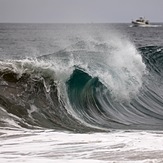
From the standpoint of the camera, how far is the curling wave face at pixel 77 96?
9.55 metres

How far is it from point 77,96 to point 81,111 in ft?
3.50

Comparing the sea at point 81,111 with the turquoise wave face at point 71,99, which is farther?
the turquoise wave face at point 71,99

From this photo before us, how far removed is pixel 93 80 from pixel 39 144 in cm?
675

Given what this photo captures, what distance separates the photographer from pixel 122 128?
30.5 feet

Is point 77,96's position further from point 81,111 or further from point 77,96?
point 81,111

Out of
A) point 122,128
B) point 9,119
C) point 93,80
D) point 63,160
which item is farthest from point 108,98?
point 63,160

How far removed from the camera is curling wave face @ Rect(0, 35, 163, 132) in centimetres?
955

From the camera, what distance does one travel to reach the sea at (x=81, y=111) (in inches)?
244

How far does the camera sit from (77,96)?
12039 mm

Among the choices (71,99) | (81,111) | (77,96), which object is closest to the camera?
(81,111)

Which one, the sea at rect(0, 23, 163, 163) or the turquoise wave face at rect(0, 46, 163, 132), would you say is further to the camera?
the turquoise wave face at rect(0, 46, 163, 132)

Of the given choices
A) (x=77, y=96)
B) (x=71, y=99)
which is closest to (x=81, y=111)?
(x=71, y=99)

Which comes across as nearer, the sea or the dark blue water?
the sea

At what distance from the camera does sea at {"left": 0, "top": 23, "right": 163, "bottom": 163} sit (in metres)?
6.21
